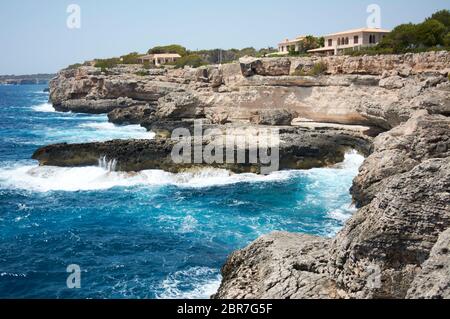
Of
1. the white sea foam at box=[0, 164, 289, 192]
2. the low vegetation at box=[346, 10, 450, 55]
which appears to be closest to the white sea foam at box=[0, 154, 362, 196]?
the white sea foam at box=[0, 164, 289, 192]

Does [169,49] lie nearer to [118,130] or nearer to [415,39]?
[118,130]

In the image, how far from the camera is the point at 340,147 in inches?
1315

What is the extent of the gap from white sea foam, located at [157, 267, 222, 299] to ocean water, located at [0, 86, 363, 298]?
0.12 ft

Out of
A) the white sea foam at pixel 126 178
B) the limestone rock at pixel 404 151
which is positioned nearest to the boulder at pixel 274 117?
the white sea foam at pixel 126 178

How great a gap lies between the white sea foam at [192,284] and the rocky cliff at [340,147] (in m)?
3.58

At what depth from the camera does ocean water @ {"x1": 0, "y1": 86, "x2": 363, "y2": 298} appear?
16.3m

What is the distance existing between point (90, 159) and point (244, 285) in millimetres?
25149

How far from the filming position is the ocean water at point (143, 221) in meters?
16.3

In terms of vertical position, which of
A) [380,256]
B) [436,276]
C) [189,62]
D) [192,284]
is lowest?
[192,284]

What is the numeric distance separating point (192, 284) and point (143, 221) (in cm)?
804

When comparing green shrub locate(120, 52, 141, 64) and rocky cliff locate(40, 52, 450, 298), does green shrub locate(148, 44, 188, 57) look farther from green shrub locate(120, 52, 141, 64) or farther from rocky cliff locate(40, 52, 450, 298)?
rocky cliff locate(40, 52, 450, 298)

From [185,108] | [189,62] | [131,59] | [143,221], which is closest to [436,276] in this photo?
[143,221]

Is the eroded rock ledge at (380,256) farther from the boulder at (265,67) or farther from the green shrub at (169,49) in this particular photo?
the green shrub at (169,49)
